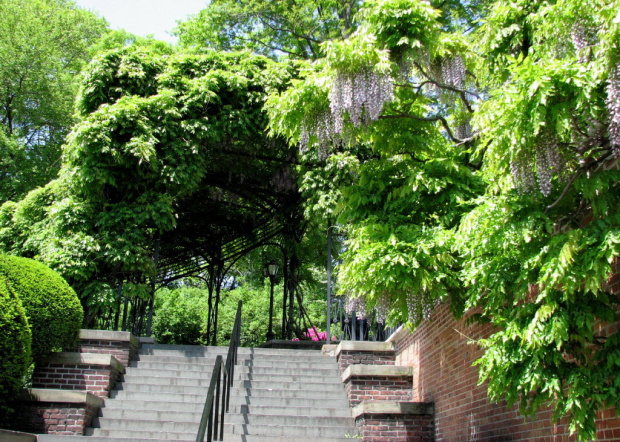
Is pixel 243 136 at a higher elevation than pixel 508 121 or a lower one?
higher

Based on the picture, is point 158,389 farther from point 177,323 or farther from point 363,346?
point 177,323

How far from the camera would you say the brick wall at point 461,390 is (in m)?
4.08

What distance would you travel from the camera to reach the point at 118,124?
29.3 feet

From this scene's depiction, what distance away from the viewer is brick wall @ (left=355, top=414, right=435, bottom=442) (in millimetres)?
6281

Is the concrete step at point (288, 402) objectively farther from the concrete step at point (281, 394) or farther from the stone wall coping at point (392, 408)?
the stone wall coping at point (392, 408)

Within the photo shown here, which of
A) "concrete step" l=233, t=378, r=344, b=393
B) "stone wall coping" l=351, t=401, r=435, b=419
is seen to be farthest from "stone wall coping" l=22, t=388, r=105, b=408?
"stone wall coping" l=351, t=401, r=435, b=419

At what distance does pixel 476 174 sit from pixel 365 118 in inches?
47.3

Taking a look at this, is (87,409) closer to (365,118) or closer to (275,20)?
(365,118)

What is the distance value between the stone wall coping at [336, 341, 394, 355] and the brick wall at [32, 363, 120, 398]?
3.10 m

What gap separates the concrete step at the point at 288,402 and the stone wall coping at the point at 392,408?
21.2 inches

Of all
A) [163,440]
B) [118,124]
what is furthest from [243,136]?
[163,440]

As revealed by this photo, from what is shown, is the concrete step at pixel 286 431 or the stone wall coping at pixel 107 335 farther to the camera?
the stone wall coping at pixel 107 335

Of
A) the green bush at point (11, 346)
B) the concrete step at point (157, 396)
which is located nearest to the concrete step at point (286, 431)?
the concrete step at point (157, 396)

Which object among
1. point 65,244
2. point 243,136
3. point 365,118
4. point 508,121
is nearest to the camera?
point 508,121
